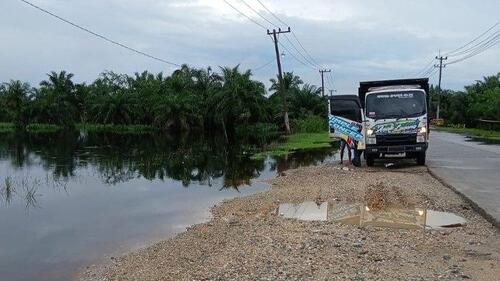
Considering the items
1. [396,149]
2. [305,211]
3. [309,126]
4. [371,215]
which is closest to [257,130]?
[309,126]

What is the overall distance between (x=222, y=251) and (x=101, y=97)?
6994 cm

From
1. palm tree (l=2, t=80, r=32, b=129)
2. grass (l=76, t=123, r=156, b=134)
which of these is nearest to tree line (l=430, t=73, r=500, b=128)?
grass (l=76, t=123, r=156, b=134)

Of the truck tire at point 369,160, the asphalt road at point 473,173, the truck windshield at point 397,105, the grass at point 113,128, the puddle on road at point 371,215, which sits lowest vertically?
the puddle on road at point 371,215

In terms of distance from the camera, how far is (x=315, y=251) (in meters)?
7.59

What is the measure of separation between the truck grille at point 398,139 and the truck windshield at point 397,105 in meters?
0.72

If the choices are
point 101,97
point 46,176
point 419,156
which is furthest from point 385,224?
point 101,97

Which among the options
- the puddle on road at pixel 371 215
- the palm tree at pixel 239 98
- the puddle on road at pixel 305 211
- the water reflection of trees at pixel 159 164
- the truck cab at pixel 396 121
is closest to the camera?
the puddle on road at pixel 371 215

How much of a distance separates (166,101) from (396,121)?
5020cm

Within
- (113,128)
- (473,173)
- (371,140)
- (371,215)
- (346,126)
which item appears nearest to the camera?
(371,215)

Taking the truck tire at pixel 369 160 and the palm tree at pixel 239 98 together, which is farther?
the palm tree at pixel 239 98

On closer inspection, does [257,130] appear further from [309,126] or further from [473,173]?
[473,173]

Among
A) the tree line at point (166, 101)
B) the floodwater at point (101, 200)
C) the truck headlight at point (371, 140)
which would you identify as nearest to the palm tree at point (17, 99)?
the tree line at point (166, 101)

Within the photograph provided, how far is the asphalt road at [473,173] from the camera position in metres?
11.0

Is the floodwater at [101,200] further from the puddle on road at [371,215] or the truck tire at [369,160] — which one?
the truck tire at [369,160]
